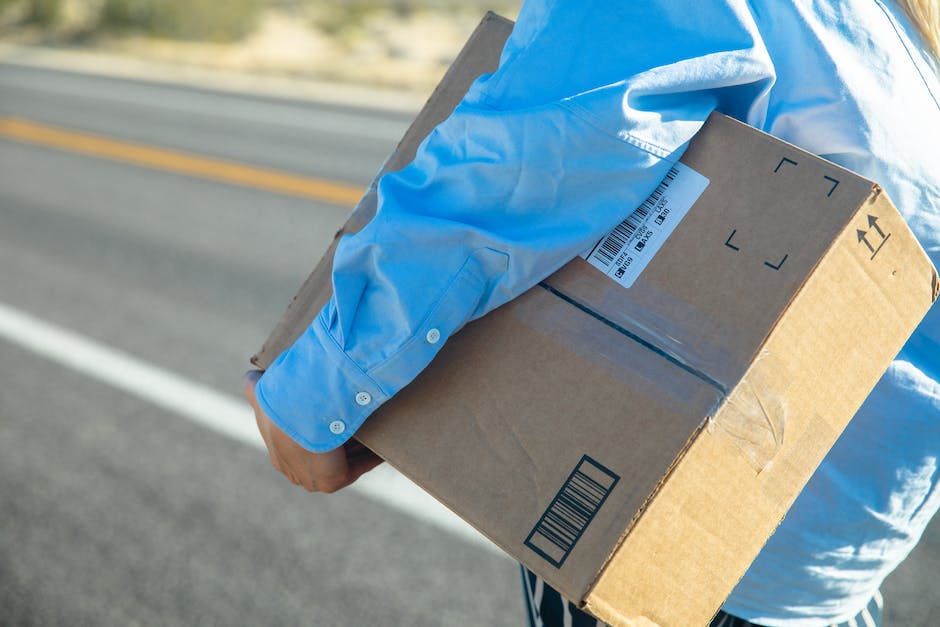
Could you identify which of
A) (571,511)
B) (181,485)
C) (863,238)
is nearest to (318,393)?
(571,511)

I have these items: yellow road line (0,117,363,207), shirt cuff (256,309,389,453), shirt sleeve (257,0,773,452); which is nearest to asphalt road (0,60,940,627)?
yellow road line (0,117,363,207)

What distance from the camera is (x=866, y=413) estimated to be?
1.18 metres

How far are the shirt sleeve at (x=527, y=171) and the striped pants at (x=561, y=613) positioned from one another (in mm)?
474

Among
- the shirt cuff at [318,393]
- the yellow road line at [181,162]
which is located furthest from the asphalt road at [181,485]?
the shirt cuff at [318,393]

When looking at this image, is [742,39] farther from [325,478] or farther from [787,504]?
[325,478]

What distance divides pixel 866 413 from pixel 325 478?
82cm

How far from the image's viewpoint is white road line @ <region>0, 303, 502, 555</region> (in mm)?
2975

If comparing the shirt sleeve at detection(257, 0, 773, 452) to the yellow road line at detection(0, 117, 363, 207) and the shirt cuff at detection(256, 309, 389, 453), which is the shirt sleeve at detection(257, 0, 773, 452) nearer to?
the shirt cuff at detection(256, 309, 389, 453)

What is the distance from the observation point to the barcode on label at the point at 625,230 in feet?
3.71

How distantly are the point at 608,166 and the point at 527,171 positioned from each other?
0.34 feet

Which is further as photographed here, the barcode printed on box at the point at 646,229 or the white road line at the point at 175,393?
the white road line at the point at 175,393

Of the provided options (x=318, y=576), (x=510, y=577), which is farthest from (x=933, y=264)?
(x=318, y=576)

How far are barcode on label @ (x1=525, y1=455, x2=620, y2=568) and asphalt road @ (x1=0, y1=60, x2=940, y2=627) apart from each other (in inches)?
61.8

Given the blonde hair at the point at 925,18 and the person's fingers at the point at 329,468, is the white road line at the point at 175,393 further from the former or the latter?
the blonde hair at the point at 925,18
